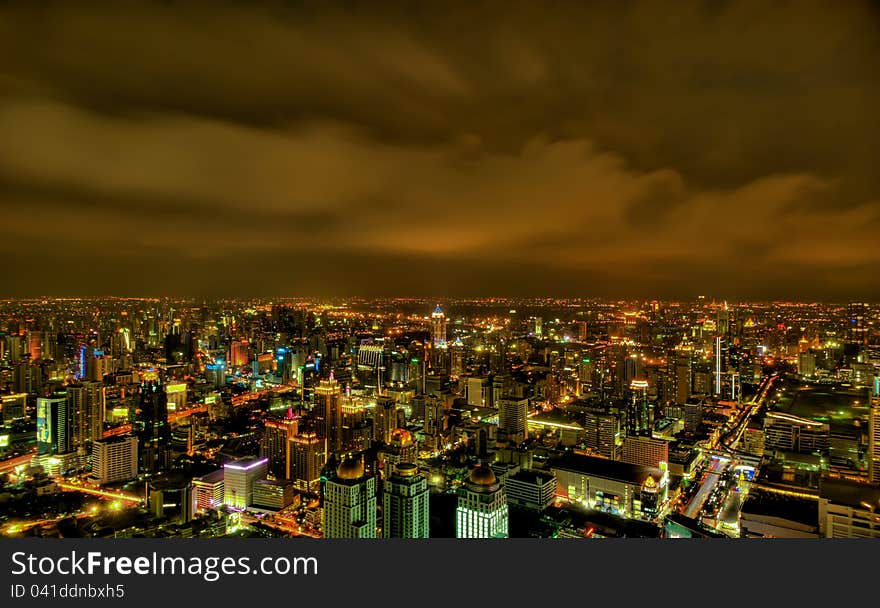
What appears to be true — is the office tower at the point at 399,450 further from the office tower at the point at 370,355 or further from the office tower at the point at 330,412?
the office tower at the point at 370,355

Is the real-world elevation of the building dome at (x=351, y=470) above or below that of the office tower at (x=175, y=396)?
above

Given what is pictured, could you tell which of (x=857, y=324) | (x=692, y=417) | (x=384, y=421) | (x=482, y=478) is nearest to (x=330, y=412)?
(x=384, y=421)

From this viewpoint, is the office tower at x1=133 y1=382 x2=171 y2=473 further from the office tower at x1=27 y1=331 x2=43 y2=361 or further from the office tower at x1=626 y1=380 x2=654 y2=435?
the office tower at x1=626 y1=380 x2=654 y2=435

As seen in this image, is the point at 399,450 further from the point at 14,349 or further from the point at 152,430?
the point at 14,349

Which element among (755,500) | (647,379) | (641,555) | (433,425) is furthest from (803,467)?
(641,555)

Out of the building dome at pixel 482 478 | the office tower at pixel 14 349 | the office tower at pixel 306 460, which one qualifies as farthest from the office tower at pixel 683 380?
the office tower at pixel 14 349

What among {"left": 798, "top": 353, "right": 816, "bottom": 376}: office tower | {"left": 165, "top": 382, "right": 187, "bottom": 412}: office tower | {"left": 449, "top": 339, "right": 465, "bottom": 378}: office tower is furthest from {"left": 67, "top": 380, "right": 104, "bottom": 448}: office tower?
{"left": 798, "top": 353, "right": 816, "bottom": 376}: office tower
